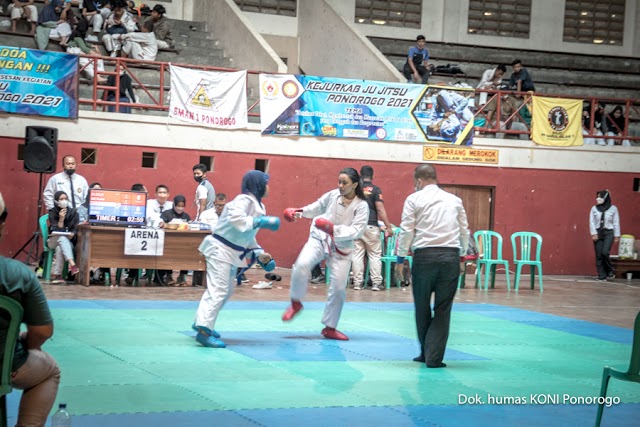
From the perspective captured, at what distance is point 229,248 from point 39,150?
851cm

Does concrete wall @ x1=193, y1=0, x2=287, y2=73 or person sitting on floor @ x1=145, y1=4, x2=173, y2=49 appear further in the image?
person sitting on floor @ x1=145, y1=4, x2=173, y2=49

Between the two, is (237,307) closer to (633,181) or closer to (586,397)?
(586,397)

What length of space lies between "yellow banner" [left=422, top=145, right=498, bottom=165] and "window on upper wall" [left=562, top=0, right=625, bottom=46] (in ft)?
29.2

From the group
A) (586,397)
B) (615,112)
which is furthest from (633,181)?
(586,397)

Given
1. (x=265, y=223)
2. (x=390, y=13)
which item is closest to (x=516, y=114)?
(x=390, y=13)

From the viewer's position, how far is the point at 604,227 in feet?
69.2

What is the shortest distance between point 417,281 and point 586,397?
1950 millimetres

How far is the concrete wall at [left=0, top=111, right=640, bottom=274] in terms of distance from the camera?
61.6 ft

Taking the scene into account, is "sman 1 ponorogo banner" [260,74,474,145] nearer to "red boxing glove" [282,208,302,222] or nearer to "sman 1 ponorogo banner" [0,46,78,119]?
"sman 1 ponorogo banner" [0,46,78,119]

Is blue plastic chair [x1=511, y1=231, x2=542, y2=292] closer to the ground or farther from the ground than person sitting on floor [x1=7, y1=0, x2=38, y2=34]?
closer to the ground

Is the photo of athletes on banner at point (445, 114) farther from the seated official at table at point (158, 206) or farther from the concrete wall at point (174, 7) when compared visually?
the concrete wall at point (174, 7)

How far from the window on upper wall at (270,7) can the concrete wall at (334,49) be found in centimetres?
38

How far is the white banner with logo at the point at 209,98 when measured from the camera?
19.2 metres

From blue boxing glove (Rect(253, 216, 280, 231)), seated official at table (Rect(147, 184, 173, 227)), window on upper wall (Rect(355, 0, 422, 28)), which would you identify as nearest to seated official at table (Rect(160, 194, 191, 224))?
seated official at table (Rect(147, 184, 173, 227))
